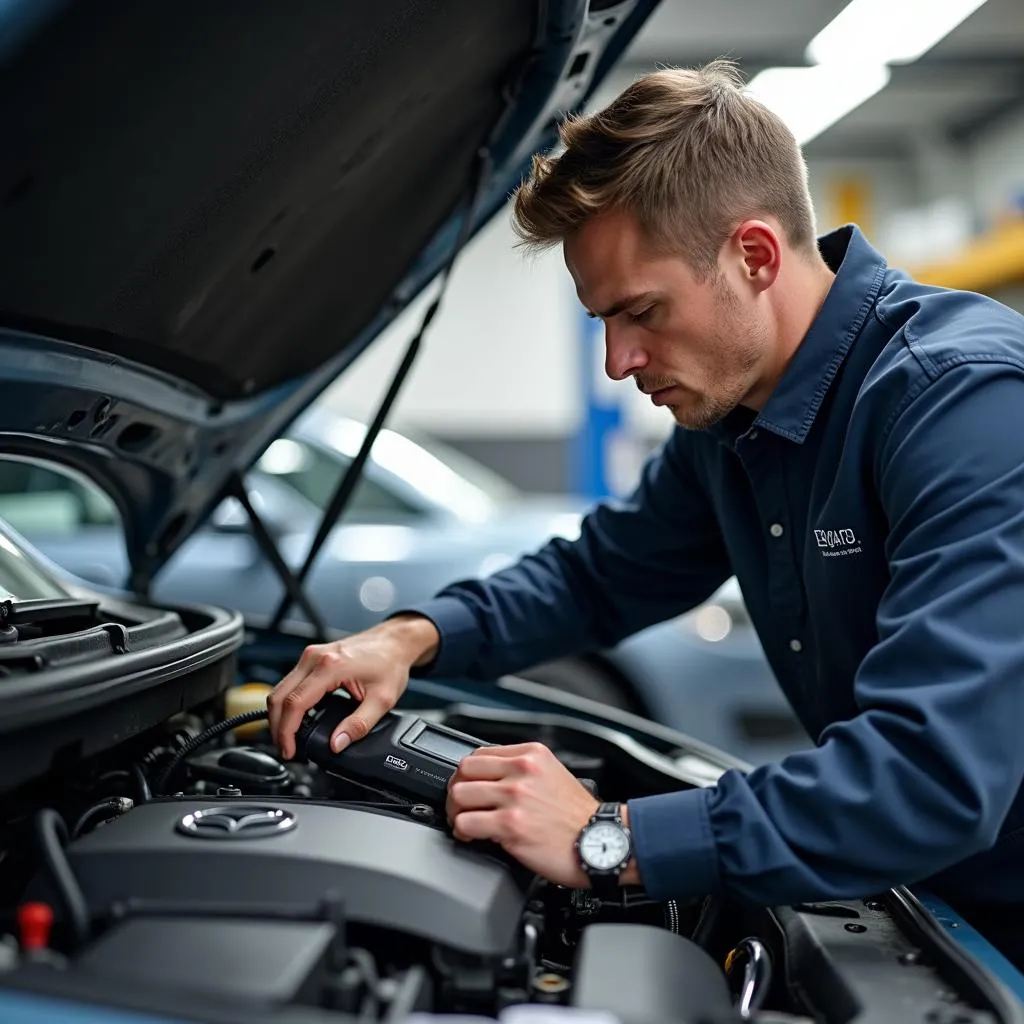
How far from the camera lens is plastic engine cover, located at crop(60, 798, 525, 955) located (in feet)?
3.54

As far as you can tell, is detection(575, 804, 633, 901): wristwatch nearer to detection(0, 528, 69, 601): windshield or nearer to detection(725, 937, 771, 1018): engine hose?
detection(725, 937, 771, 1018): engine hose

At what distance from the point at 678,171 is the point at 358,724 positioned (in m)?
0.74

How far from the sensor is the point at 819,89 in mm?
8859

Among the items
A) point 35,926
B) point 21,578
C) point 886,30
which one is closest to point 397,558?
point 21,578

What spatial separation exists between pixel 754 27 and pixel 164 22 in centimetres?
663

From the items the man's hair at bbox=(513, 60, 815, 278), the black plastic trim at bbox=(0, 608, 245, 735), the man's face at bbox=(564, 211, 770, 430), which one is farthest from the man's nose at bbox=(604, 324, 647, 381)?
the black plastic trim at bbox=(0, 608, 245, 735)

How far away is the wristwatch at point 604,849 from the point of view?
46.1 inches

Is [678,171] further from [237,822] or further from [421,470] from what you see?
[421,470]

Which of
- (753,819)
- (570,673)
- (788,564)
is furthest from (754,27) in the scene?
(753,819)

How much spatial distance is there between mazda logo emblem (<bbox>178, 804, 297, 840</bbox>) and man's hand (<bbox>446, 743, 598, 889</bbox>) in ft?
0.56

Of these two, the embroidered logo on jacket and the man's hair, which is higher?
the man's hair

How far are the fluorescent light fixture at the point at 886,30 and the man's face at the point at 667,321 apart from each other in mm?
5897

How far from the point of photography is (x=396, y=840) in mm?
1188

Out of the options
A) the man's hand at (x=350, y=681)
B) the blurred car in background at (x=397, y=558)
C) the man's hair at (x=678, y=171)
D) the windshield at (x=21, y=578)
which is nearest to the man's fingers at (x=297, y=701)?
the man's hand at (x=350, y=681)
